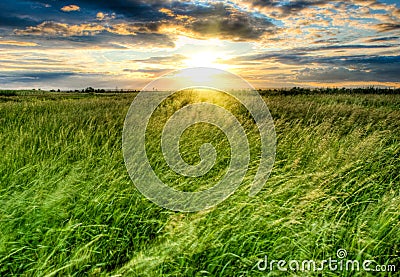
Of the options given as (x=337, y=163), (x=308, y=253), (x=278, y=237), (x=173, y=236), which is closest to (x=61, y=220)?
(x=173, y=236)

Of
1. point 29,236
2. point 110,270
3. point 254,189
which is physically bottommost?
point 110,270

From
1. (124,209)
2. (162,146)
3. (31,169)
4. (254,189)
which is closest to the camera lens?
(124,209)

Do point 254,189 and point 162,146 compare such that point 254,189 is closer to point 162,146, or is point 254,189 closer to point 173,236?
point 173,236

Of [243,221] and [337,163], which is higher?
[337,163]

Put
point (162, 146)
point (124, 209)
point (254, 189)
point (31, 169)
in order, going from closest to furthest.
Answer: point (124, 209) < point (254, 189) < point (31, 169) < point (162, 146)

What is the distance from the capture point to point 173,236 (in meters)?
2.47

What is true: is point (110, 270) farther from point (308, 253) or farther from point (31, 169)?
point (31, 169)

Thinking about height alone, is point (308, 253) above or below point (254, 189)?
below

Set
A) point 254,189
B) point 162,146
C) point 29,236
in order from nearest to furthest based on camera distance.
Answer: point 29,236, point 254,189, point 162,146

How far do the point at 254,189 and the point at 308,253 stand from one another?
100cm

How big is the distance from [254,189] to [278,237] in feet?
2.54

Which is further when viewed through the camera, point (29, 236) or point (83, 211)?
point (83, 211)

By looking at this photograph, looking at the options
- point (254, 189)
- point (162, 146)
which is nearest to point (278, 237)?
point (254, 189)

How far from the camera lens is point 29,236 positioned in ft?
8.25
